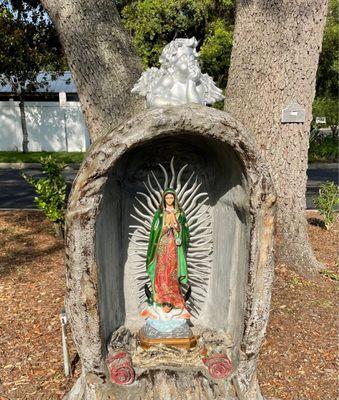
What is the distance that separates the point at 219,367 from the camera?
2.63 m

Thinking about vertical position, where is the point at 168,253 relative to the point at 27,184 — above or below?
above

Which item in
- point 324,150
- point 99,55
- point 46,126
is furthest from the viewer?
point 46,126

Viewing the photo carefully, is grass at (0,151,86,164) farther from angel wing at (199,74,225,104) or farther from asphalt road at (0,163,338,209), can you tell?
angel wing at (199,74,225,104)

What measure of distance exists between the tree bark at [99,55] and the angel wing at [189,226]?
227cm

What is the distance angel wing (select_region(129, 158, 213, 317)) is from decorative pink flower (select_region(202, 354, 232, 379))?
0.55m

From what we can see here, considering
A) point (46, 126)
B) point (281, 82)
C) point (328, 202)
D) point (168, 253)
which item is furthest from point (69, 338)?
point (46, 126)

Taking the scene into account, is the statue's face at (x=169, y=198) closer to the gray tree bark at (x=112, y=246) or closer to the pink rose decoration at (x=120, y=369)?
the gray tree bark at (x=112, y=246)

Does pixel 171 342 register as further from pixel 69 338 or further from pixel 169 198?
pixel 69 338

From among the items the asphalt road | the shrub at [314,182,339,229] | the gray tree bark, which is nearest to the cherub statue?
the gray tree bark

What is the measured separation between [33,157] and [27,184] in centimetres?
485

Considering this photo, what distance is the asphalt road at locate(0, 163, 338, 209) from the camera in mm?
9848

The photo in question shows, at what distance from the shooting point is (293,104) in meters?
4.93

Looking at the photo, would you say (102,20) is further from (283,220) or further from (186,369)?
(186,369)

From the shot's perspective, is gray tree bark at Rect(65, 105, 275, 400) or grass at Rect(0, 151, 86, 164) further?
grass at Rect(0, 151, 86, 164)
